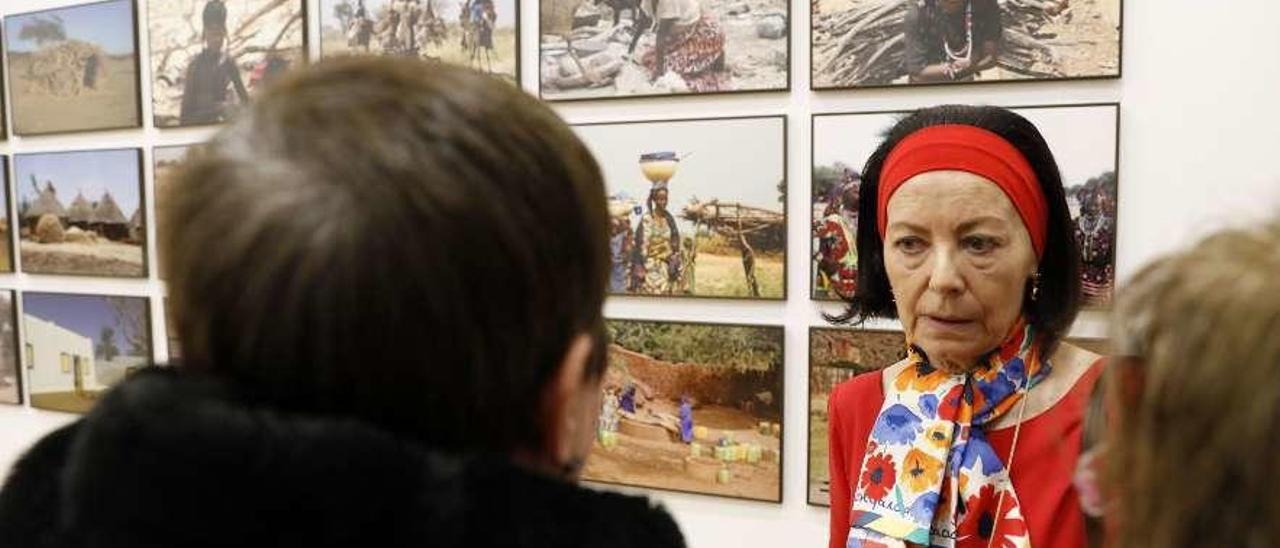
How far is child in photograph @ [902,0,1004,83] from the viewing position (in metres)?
1.84

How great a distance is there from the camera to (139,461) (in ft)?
1.71

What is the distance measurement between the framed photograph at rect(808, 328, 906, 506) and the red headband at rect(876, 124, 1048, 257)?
0.72 meters

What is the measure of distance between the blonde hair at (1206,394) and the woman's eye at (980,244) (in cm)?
61

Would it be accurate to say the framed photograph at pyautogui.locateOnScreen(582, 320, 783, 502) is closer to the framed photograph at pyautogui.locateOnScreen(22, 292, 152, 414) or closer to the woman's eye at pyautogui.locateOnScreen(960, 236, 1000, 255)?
the woman's eye at pyautogui.locateOnScreen(960, 236, 1000, 255)

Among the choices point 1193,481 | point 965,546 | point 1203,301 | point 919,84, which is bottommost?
point 965,546

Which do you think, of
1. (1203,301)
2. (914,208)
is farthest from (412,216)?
(914,208)

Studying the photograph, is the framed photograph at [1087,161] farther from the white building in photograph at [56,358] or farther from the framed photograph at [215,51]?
the white building in photograph at [56,358]

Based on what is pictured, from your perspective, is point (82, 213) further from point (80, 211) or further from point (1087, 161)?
point (1087, 161)

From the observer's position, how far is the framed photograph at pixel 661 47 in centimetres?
203

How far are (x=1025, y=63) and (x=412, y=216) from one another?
1576mm

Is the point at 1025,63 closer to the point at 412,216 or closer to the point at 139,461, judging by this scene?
the point at 412,216

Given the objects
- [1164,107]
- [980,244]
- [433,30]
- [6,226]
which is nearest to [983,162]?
[980,244]

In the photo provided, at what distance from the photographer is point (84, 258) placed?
2.78m

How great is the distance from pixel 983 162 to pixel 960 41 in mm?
745
